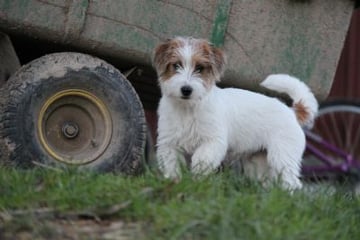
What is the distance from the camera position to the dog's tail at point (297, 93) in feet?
22.7

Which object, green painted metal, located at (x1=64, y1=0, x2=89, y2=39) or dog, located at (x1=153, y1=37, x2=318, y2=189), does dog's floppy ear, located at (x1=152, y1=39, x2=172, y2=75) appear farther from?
green painted metal, located at (x1=64, y1=0, x2=89, y2=39)

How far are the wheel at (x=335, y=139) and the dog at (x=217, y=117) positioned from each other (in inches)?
83.5

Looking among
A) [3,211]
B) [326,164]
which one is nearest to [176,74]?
[3,211]

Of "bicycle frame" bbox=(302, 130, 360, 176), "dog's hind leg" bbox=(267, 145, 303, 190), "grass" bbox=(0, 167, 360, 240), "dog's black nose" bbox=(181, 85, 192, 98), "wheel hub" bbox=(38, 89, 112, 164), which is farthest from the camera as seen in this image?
"bicycle frame" bbox=(302, 130, 360, 176)

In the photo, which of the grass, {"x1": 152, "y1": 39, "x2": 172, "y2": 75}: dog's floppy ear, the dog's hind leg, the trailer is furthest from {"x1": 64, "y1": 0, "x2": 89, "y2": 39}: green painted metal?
the dog's hind leg

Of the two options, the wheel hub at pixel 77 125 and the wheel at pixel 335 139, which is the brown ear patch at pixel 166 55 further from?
the wheel at pixel 335 139

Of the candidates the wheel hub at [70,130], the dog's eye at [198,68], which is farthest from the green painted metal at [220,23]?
the wheel hub at [70,130]

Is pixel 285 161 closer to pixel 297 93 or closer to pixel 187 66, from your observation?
pixel 297 93

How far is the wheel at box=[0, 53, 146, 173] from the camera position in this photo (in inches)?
254

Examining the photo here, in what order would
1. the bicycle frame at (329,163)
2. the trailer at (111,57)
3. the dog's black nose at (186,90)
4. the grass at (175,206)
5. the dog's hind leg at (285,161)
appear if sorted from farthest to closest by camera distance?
the bicycle frame at (329,163), the dog's hind leg at (285,161), the trailer at (111,57), the dog's black nose at (186,90), the grass at (175,206)

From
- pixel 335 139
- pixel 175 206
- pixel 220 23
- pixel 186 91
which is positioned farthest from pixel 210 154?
pixel 335 139

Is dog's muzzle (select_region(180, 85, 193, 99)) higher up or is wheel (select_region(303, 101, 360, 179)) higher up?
dog's muzzle (select_region(180, 85, 193, 99))

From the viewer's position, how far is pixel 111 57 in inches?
273

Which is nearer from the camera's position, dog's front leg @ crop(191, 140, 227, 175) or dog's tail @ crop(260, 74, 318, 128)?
dog's front leg @ crop(191, 140, 227, 175)
